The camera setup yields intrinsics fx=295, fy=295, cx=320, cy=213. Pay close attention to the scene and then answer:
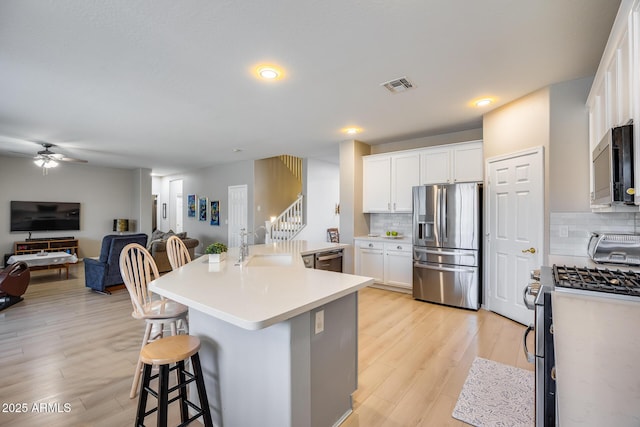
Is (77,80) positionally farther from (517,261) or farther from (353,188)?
(517,261)

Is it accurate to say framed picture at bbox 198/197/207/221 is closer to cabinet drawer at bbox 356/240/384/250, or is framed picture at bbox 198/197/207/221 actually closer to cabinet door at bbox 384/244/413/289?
cabinet drawer at bbox 356/240/384/250

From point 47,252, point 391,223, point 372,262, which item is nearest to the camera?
point 372,262

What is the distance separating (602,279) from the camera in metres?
1.69

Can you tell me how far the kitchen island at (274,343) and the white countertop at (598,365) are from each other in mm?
907

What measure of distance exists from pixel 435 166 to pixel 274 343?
3894 millimetres

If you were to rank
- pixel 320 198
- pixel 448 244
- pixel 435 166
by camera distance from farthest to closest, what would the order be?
1. pixel 320 198
2. pixel 435 166
3. pixel 448 244

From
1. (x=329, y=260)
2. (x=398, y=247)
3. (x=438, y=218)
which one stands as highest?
(x=438, y=218)

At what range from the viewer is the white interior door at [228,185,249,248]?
24.2 feet

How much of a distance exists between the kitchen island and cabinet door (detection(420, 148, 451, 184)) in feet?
10.2

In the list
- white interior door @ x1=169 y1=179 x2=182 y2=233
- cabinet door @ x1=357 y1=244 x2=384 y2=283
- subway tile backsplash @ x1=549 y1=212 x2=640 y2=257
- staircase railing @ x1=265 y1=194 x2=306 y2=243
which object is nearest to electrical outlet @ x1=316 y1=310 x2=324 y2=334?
subway tile backsplash @ x1=549 y1=212 x2=640 y2=257

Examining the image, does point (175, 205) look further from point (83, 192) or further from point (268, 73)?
point (268, 73)

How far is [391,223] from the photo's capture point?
17.6 feet

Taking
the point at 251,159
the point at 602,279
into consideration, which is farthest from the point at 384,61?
the point at 251,159

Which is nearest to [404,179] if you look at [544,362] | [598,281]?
[598,281]
